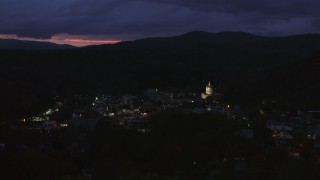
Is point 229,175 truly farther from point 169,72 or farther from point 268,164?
point 169,72

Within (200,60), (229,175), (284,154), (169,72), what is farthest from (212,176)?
(200,60)

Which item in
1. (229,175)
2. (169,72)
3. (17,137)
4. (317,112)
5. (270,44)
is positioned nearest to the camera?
(229,175)

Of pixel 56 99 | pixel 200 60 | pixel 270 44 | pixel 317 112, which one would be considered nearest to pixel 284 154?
pixel 317 112

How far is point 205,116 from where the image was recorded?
27.3 metres

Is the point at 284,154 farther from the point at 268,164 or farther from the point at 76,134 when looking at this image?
the point at 76,134

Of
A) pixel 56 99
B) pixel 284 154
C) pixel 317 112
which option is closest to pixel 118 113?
pixel 56 99

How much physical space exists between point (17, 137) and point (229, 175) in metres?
11.6

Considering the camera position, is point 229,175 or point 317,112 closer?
point 229,175

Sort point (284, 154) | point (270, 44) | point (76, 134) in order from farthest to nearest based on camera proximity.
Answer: point (270, 44) < point (76, 134) < point (284, 154)

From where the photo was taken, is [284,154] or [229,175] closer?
[229,175]

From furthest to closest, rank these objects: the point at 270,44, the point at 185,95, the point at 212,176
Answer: the point at 270,44 < the point at 185,95 < the point at 212,176

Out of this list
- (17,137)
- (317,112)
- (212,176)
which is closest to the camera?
(212,176)

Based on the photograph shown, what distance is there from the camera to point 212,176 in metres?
17.8

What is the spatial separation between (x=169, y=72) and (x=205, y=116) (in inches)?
1734
